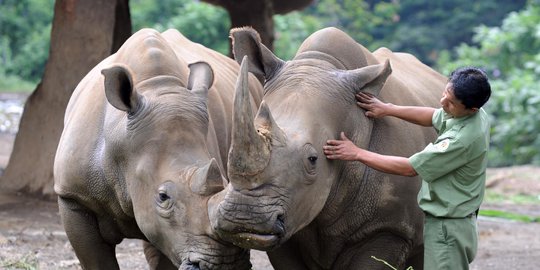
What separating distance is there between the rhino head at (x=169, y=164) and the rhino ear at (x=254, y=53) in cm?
37

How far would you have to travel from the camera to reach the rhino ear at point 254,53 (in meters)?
5.59

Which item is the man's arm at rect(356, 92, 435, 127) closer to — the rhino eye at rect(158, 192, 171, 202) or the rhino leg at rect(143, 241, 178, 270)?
the rhino eye at rect(158, 192, 171, 202)

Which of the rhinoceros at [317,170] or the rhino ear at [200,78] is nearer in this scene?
the rhinoceros at [317,170]

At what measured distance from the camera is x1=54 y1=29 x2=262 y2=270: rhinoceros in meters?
5.33

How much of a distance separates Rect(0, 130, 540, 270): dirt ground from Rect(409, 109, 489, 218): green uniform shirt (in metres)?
3.03

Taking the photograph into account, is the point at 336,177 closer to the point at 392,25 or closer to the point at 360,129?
the point at 360,129

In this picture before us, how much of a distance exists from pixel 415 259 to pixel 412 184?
2.92ft

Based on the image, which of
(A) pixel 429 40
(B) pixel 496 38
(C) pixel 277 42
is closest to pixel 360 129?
(B) pixel 496 38

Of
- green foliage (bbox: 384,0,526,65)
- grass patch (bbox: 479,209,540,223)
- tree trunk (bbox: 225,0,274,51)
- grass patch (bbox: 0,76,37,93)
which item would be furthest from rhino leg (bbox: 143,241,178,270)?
green foliage (bbox: 384,0,526,65)

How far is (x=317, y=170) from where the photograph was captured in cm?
515

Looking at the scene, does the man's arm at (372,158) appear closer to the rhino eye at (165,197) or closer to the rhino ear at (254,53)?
the rhino ear at (254,53)

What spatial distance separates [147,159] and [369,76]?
1.19m

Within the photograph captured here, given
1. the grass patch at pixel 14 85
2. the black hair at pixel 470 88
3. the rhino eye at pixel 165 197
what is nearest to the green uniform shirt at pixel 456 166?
the black hair at pixel 470 88

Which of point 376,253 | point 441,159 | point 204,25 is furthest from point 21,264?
point 204,25
